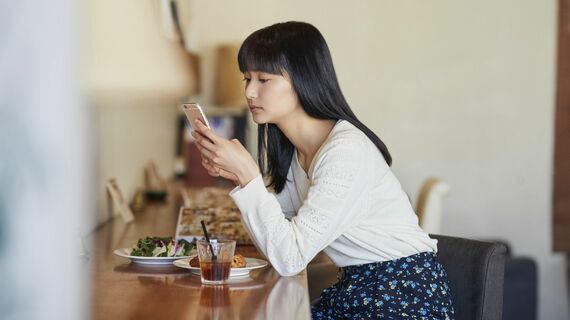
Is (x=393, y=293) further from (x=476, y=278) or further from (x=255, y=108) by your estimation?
(x=255, y=108)

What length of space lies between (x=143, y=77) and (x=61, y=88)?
8.37 feet

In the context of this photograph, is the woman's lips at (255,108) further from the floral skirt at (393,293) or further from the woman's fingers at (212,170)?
the floral skirt at (393,293)

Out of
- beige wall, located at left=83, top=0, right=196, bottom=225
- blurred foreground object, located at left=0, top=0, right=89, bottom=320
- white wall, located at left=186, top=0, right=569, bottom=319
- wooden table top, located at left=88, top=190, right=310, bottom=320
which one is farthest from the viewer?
white wall, located at left=186, top=0, right=569, bottom=319

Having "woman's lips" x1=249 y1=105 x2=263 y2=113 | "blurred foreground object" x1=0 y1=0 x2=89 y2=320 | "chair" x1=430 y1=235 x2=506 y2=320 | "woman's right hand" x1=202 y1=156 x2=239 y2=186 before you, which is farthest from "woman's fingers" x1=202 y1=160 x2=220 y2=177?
"blurred foreground object" x1=0 y1=0 x2=89 y2=320

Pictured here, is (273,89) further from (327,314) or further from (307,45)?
(327,314)

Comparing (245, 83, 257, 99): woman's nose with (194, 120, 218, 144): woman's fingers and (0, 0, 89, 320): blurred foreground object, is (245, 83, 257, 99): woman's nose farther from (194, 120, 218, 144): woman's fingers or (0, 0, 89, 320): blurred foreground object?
(0, 0, 89, 320): blurred foreground object

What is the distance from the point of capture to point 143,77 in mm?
2746

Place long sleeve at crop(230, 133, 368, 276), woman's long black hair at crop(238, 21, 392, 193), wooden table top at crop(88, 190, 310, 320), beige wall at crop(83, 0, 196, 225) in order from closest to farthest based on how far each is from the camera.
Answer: wooden table top at crop(88, 190, 310, 320) → long sleeve at crop(230, 133, 368, 276) → woman's long black hair at crop(238, 21, 392, 193) → beige wall at crop(83, 0, 196, 225)

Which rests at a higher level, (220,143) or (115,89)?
(115,89)

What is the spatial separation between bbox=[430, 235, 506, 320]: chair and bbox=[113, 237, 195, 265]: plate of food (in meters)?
0.51

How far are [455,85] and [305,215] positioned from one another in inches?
134

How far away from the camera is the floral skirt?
142 centimetres

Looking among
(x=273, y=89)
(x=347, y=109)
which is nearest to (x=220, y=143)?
(x=273, y=89)

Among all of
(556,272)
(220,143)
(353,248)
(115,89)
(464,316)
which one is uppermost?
(115,89)
